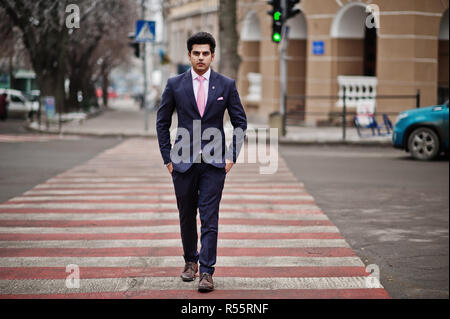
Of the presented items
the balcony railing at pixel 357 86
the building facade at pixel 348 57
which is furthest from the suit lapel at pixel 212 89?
the balcony railing at pixel 357 86

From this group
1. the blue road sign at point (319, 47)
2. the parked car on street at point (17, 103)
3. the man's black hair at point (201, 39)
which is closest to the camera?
the man's black hair at point (201, 39)

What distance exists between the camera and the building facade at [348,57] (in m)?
23.8

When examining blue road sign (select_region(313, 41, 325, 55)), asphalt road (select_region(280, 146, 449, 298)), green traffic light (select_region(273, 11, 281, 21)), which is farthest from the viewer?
blue road sign (select_region(313, 41, 325, 55))

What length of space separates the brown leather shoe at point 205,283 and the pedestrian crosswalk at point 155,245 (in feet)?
0.26

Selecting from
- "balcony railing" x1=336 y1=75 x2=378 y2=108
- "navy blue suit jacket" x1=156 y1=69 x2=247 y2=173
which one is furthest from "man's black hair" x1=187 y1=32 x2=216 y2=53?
"balcony railing" x1=336 y1=75 x2=378 y2=108

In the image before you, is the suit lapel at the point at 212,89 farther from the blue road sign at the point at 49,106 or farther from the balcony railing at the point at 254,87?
the balcony railing at the point at 254,87

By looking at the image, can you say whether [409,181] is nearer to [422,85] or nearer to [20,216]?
[20,216]

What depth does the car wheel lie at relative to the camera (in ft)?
53.1

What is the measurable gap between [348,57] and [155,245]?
20.8 metres

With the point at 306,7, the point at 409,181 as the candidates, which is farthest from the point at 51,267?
the point at 306,7

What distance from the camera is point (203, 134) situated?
5668mm

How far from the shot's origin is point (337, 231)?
27.3ft

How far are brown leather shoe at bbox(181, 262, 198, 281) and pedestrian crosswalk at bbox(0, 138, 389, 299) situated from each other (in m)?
0.06

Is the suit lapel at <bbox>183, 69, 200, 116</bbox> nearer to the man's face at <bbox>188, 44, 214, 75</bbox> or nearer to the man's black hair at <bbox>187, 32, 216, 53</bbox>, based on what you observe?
the man's face at <bbox>188, 44, 214, 75</bbox>
